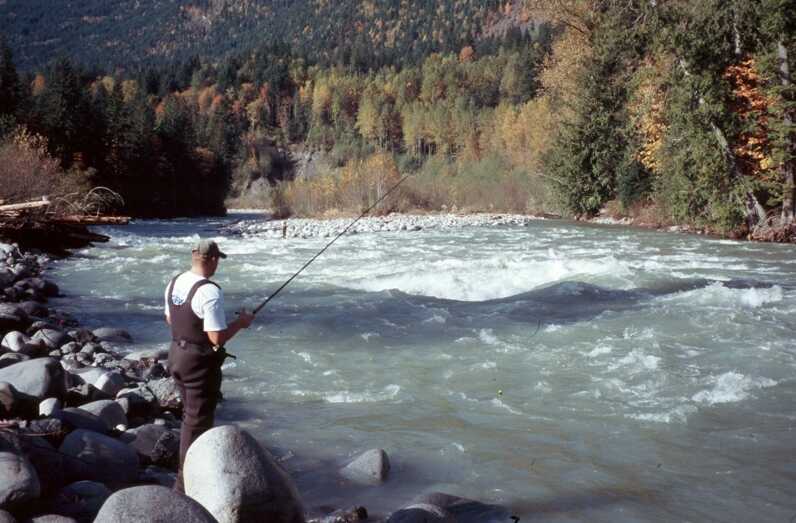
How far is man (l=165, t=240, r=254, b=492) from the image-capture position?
4.13m

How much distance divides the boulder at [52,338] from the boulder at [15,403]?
124 inches

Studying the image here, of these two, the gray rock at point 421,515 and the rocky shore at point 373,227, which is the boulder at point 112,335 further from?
the rocky shore at point 373,227

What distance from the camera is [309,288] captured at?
44.1ft

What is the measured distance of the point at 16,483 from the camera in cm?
342

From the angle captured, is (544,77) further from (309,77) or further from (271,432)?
(309,77)

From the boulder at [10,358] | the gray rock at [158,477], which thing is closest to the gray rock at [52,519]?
the gray rock at [158,477]

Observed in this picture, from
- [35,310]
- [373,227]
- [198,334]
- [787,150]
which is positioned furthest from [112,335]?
[373,227]

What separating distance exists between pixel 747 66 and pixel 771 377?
20.4 metres

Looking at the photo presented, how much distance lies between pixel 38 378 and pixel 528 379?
4.72m

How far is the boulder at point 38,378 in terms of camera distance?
5.50m

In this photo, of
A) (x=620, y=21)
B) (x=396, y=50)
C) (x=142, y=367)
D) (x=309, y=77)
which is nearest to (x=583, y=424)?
(x=142, y=367)

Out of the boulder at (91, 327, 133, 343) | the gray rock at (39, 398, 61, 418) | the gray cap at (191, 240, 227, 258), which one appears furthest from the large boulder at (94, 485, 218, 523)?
the boulder at (91, 327, 133, 343)

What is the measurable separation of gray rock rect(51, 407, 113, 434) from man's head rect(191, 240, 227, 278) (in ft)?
5.41

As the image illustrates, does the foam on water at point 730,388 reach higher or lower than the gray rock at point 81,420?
lower
